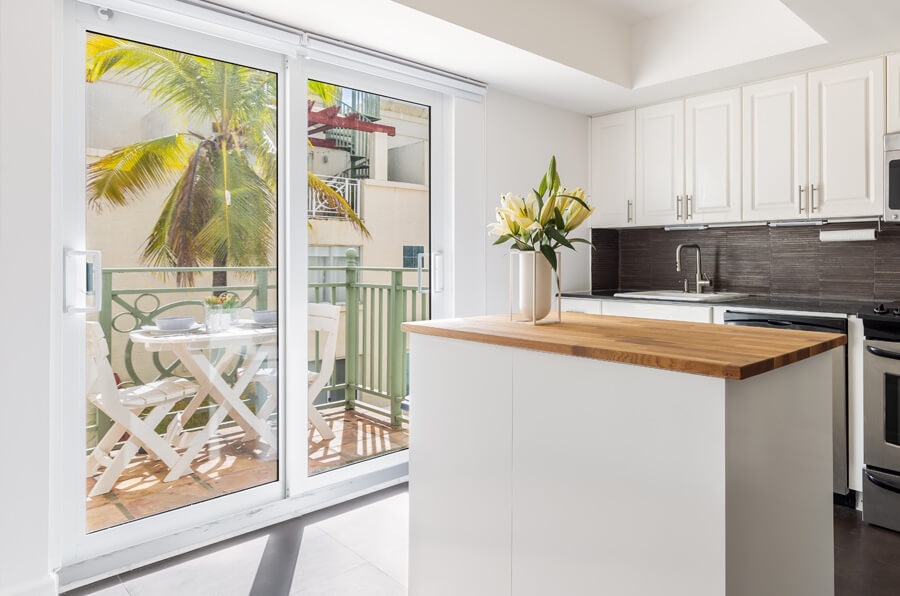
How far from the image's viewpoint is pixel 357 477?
299 cm

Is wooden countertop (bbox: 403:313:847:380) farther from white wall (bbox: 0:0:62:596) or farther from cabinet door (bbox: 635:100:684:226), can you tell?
cabinet door (bbox: 635:100:684:226)

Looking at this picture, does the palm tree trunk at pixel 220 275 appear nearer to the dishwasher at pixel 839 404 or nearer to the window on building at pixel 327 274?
the window on building at pixel 327 274

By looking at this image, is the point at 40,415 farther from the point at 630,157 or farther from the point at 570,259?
the point at 630,157

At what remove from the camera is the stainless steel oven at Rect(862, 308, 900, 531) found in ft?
8.44

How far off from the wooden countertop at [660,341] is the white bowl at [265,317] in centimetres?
109

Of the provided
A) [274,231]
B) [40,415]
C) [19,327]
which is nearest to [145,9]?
[274,231]

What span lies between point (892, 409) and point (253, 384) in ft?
9.65

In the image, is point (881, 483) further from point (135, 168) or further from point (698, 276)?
point (135, 168)

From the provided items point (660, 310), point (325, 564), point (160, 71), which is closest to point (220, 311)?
point (160, 71)

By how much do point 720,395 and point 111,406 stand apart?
2.25 meters

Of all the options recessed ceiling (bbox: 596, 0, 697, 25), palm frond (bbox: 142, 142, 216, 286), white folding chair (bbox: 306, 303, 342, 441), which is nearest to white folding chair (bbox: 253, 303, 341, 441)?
white folding chair (bbox: 306, 303, 342, 441)

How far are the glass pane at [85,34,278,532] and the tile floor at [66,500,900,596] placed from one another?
268 millimetres

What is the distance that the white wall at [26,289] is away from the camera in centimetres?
183

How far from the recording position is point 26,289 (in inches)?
74.1
